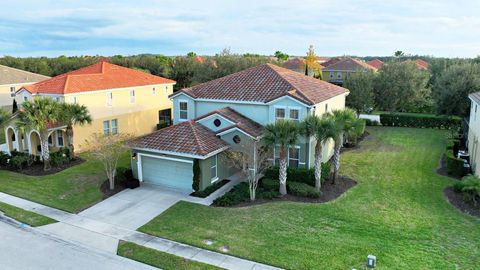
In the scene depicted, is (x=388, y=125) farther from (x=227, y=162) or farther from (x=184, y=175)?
(x=184, y=175)

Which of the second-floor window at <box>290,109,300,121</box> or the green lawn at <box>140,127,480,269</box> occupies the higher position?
the second-floor window at <box>290,109,300,121</box>

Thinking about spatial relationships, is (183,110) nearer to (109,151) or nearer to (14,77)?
(109,151)

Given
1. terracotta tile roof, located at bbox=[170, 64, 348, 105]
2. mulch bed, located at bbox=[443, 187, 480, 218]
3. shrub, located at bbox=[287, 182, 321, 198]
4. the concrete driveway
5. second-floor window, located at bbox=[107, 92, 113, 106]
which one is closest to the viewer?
the concrete driveway

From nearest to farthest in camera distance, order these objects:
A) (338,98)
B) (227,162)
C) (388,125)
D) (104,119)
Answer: (227,162) < (338,98) < (104,119) < (388,125)

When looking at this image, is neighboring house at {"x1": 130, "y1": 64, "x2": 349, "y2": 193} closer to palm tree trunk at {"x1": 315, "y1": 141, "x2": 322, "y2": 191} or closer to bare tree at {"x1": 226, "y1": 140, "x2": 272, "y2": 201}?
bare tree at {"x1": 226, "y1": 140, "x2": 272, "y2": 201}

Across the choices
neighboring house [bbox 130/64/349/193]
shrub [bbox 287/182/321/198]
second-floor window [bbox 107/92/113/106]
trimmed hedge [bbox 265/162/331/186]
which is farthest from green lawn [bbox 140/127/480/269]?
second-floor window [bbox 107/92/113/106]

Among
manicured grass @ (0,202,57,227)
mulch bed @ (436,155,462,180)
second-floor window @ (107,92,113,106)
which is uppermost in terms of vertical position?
second-floor window @ (107,92,113,106)

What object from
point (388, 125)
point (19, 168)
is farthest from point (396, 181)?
point (19, 168)
